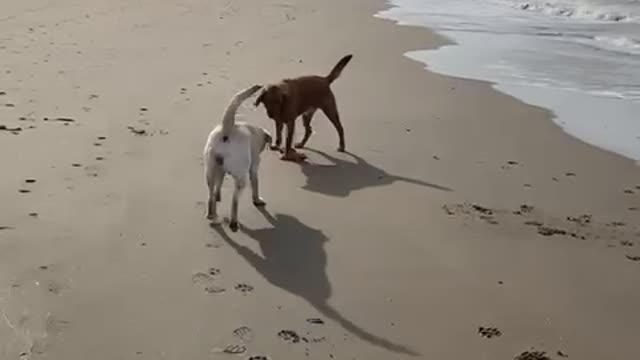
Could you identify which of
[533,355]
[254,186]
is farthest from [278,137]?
[533,355]

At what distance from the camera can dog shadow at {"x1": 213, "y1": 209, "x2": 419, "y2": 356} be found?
3.57m

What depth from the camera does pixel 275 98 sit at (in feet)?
20.2

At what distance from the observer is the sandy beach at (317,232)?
3.41m

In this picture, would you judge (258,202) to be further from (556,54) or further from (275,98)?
(556,54)

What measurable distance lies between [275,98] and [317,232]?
1.80m

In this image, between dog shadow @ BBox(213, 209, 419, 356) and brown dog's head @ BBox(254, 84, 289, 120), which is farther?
brown dog's head @ BBox(254, 84, 289, 120)

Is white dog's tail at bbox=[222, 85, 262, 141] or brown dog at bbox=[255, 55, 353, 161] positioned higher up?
white dog's tail at bbox=[222, 85, 262, 141]

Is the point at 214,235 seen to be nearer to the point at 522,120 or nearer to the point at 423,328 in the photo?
the point at 423,328

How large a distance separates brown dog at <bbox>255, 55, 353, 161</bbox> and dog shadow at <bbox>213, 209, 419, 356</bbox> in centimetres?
141

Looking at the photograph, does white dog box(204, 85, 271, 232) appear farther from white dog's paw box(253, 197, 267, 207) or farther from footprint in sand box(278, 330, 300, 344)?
footprint in sand box(278, 330, 300, 344)

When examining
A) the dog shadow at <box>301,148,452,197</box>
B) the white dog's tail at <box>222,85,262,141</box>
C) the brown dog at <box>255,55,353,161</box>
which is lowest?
the dog shadow at <box>301,148,452,197</box>

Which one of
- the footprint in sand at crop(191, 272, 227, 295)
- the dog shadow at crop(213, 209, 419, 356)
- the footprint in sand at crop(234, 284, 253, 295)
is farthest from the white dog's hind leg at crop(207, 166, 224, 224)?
the footprint in sand at crop(234, 284, 253, 295)

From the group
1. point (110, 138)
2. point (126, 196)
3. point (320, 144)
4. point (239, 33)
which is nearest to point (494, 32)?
point (239, 33)

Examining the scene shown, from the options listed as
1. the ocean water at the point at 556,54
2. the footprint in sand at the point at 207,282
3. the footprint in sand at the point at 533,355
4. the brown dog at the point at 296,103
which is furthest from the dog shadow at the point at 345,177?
the footprint in sand at the point at 533,355
